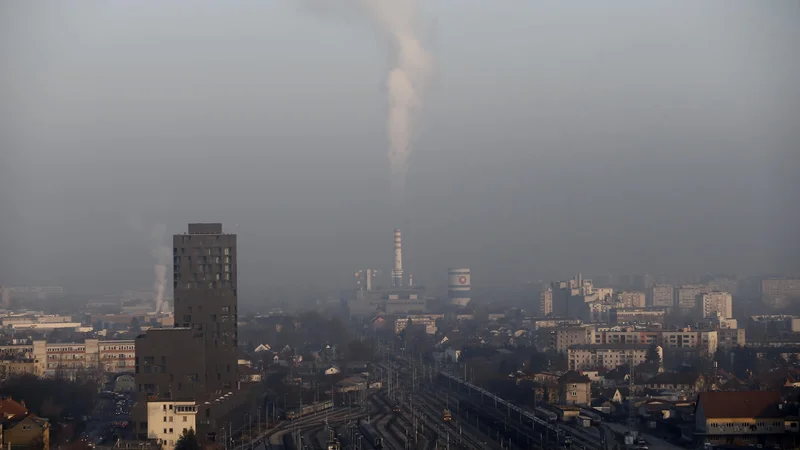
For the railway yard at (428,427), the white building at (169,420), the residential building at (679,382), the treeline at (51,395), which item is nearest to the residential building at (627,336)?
the residential building at (679,382)

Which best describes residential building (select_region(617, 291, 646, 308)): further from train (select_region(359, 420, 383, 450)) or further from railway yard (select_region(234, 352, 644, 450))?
train (select_region(359, 420, 383, 450))

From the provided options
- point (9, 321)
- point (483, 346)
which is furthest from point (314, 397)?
point (9, 321)

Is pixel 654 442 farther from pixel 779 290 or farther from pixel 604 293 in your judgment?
pixel 604 293

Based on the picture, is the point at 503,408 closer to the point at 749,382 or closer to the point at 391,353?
the point at 749,382

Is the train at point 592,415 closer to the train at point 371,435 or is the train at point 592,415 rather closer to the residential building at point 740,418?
the residential building at point 740,418

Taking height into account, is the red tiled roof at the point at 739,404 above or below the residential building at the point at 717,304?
below

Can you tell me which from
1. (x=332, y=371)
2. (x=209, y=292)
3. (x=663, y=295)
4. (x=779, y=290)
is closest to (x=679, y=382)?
(x=332, y=371)
